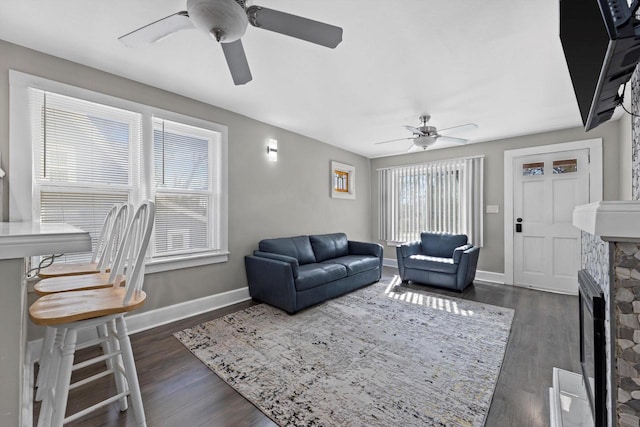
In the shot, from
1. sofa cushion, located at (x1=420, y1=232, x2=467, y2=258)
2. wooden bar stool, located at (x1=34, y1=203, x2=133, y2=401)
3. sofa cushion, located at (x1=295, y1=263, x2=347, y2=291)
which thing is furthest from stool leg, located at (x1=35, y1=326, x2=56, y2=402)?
sofa cushion, located at (x1=420, y1=232, x2=467, y2=258)

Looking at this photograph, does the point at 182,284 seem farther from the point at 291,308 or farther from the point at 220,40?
the point at 220,40

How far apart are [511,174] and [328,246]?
10.4 feet

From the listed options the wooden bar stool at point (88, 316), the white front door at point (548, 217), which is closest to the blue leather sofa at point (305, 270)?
the wooden bar stool at point (88, 316)

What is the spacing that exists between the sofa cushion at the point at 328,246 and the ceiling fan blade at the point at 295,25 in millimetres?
3047

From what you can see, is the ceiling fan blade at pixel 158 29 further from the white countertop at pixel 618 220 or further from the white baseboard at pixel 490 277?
the white baseboard at pixel 490 277

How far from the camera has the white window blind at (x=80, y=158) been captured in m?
2.19

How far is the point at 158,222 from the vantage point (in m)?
2.84

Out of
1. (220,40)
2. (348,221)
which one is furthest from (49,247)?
(348,221)

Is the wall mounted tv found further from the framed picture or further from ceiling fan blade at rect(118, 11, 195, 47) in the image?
the framed picture

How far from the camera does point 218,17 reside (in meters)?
1.35

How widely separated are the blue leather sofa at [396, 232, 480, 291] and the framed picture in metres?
1.57

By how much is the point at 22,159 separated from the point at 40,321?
1.75 metres

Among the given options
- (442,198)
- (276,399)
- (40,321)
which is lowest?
(276,399)

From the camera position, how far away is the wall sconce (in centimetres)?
389
